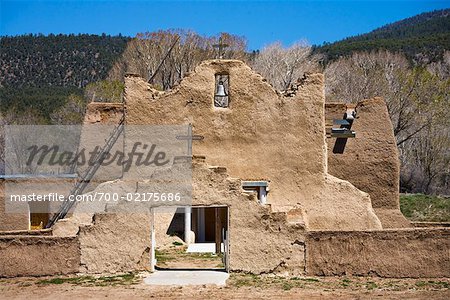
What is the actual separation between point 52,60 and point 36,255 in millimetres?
68468

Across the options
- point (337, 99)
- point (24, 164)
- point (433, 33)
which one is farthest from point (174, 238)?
point (433, 33)

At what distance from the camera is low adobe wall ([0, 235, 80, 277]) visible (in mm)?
16016

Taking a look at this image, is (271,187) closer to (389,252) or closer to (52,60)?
(389,252)

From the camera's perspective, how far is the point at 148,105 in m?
20.0

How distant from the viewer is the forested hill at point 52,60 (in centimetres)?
7838

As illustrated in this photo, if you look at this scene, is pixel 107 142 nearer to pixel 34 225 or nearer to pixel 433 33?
pixel 34 225

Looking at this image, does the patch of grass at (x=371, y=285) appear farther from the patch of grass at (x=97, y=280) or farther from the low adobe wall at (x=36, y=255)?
the low adobe wall at (x=36, y=255)

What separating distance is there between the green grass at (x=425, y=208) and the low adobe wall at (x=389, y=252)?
49.7 feet

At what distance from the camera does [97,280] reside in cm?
1566

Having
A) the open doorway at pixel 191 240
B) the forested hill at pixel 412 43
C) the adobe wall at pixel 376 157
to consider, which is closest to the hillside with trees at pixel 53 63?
the forested hill at pixel 412 43

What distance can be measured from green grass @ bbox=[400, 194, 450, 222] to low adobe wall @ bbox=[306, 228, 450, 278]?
15.2m

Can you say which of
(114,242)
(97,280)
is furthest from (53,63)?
(97,280)

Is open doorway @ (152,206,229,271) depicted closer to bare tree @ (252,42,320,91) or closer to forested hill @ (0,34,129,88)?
bare tree @ (252,42,320,91)

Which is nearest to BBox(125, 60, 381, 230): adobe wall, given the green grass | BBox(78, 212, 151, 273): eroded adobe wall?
BBox(78, 212, 151, 273): eroded adobe wall
